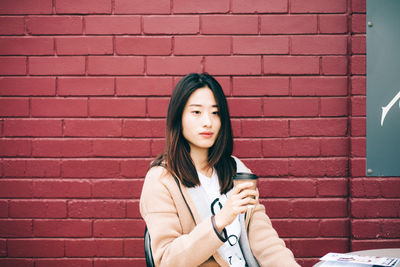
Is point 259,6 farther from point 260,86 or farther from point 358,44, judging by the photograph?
point 358,44

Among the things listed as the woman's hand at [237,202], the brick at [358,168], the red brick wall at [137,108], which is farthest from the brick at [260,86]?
the woman's hand at [237,202]

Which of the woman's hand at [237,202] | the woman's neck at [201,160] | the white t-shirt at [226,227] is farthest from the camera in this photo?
the woman's neck at [201,160]

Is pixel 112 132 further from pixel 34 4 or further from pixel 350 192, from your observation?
pixel 350 192

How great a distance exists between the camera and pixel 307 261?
2.72m

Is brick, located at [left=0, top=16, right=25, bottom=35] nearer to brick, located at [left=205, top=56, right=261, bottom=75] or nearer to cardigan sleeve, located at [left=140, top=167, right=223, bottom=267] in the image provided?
brick, located at [left=205, top=56, right=261, bottom=75]

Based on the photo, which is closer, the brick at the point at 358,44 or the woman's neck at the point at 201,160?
the woman's neck at the point at 201,160

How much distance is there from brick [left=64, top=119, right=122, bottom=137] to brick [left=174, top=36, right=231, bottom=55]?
0.72 m

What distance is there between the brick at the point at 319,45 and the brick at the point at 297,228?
4.17 ft

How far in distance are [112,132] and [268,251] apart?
1.45 meters

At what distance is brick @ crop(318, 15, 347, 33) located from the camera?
2.69m

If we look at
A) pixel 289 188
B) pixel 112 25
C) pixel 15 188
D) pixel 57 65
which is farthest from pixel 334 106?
pixel 15 188

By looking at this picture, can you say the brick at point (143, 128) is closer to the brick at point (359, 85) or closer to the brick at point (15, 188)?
the brick at point (15, 188)

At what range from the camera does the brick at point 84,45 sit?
2691 millimetres

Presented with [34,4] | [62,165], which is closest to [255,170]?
[62,165]
